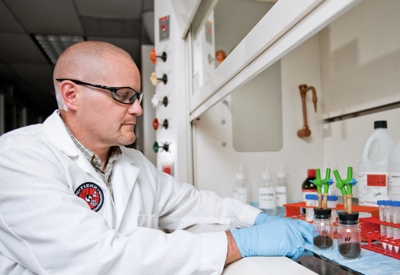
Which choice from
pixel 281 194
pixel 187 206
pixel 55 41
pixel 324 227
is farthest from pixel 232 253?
pixel 55 41

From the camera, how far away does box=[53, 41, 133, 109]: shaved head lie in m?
1.12

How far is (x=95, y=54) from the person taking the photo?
3.75ft

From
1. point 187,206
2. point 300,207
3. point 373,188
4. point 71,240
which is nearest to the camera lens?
point 71,240

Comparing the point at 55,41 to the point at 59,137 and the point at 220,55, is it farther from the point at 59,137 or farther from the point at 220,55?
the point at 59,137

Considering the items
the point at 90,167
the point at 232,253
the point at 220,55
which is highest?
the point at 220,55

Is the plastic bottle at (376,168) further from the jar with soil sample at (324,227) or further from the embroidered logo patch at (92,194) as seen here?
the embroidered logo patch at (92,194)

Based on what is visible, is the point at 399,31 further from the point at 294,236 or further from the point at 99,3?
the point at 99,3

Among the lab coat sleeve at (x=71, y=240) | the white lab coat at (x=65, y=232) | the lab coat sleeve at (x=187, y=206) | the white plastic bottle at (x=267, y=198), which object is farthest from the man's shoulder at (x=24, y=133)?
the white plastic bottle at (x=267, y=198)

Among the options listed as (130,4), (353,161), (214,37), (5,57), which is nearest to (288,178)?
(353,161)

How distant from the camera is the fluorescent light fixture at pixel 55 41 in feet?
11.7

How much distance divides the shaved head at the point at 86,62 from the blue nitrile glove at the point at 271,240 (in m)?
0.72

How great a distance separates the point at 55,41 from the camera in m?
3.69

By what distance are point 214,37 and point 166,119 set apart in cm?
52

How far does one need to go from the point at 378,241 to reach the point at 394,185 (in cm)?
21
